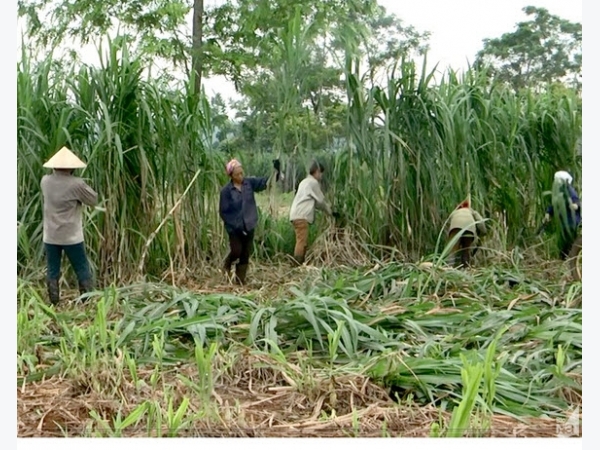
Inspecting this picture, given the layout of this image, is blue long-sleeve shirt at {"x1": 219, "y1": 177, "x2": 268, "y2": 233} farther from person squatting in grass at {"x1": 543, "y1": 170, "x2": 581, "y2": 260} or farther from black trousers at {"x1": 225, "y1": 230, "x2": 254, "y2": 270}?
person squatting in grass at {"x1": 543, "y1": 170, "x2": 581, "y2": 260}

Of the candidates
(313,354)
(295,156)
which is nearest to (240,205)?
(295,156)

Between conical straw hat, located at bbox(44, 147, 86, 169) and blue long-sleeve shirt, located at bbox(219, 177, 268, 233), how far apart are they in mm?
496

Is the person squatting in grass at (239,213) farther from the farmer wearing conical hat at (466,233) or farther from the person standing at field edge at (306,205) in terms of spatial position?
the farmer wearing conical hat at (466,233)

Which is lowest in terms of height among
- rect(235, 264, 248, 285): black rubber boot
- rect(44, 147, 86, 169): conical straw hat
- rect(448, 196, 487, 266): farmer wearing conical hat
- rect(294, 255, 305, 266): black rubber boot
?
rect(235, 264, 248, 285): black rubber boot

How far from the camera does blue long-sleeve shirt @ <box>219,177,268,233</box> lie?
2389 mm

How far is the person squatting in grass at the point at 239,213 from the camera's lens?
7.88 feet

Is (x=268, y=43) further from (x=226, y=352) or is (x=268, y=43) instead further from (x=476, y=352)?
(x=476, y=352)

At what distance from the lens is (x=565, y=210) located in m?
2.37

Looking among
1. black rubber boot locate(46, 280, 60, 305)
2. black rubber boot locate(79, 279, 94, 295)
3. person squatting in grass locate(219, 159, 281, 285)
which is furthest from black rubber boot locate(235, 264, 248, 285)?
black rubber boot locate(46, 280, 60, 305)

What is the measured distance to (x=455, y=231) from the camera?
241cm

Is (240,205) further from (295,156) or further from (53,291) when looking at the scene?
(53,291)

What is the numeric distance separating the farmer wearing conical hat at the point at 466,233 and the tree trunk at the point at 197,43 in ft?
3.17

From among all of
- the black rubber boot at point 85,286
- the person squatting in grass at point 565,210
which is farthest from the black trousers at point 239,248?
the person squatting in grass at point 565,210

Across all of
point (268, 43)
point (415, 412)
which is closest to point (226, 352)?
point (415, 412)
